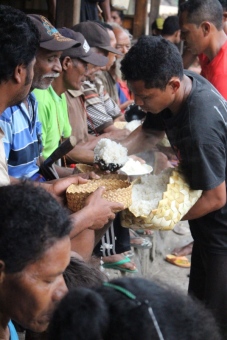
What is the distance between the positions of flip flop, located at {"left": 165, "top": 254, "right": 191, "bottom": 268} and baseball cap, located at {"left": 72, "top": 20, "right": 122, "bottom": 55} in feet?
7.52

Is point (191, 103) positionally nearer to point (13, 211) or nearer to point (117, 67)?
point (13, 211)

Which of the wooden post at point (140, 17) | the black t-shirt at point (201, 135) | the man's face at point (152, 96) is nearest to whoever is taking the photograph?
the black t-shirt at point (201, 135)

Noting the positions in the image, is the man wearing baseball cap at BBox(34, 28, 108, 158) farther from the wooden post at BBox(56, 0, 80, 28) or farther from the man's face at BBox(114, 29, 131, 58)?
the man's face at BBox(114, 29, 131, 58)

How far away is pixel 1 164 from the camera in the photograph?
2574 millimetres

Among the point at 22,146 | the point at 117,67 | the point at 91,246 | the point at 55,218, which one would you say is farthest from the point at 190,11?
the point at 55,218

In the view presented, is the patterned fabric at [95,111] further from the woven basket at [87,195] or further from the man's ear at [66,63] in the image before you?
the woven basket at [87,195]

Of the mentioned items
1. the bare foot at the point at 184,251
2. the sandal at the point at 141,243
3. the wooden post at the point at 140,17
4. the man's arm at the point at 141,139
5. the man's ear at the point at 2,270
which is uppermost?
the man's ear at the point at 2,270

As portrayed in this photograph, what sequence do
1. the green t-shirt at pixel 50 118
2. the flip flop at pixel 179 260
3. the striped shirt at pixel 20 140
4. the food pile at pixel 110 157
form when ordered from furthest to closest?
the flip flop at pixel 179 260, the green t-shirt at pixel 50 118, the food pile at pixel 110 157, the striped shirt at pixel 20 140

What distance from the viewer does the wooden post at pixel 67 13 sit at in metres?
5.49

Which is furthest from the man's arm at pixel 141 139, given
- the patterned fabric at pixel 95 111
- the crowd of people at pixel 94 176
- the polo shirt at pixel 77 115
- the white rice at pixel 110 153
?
the patterned fabric at pixel 95 111

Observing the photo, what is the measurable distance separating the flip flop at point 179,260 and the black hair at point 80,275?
3.51 metres

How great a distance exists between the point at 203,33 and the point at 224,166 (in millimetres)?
2121

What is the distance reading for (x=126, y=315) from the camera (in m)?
1.27

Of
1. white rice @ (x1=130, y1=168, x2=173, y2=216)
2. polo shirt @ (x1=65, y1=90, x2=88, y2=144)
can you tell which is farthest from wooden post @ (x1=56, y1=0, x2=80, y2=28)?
white rice @ (x1=130, y1=168, x2=173, y2=216)
